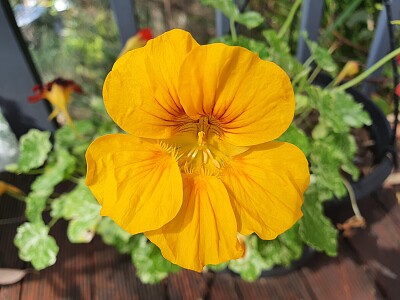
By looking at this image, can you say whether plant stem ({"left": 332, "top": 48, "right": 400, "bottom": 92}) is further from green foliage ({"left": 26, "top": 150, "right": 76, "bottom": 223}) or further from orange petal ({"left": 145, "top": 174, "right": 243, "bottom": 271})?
green foliage ({"left": 26, "top": 150, "right": 76, "bottom": 223})

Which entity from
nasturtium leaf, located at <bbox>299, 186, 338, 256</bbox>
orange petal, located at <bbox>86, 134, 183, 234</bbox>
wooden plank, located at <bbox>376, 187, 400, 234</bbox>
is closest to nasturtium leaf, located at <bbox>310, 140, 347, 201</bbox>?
nasturtium leaf, located at <bbox>299, 186, 338, 256</bbox>

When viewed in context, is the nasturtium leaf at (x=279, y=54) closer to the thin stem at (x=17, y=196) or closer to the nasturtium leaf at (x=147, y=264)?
the nasturtium leaf at (x=147, y=264)

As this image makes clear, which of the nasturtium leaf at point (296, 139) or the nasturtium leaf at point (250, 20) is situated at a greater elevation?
the nasturtium leaf at point (250, 20)

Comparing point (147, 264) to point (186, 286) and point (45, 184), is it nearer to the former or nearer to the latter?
point (186, 286)

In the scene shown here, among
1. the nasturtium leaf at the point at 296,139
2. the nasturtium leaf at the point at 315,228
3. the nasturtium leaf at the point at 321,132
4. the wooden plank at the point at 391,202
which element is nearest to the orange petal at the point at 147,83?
the nasturtium leaf at the point at 296,139

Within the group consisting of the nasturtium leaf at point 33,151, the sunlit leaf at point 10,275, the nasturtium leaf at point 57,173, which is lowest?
the sunlit leaf at point 10,275

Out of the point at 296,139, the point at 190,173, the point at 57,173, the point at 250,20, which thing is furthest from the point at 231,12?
the point at 57,173
